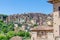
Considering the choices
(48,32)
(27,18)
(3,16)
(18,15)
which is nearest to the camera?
(48,32)

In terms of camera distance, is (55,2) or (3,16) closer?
(55,2)

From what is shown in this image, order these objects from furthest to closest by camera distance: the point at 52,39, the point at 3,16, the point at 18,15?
the point at 3,16
the point at 18,15
the point at 52,39

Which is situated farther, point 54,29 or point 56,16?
point 54,29

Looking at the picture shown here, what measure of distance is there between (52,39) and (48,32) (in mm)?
2155

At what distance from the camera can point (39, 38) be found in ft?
108

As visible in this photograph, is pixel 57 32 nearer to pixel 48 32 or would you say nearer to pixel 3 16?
pixel 48 32

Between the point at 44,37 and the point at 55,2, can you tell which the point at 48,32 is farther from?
the point at 55,2

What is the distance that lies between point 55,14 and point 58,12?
1.52 feet

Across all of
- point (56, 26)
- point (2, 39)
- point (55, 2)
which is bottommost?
point (2, 39)

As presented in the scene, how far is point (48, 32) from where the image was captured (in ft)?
106

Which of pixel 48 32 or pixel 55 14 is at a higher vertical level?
pixel 55 14

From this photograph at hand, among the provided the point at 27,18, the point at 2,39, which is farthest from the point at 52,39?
the point at 27,18

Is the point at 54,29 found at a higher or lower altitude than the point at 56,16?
lower

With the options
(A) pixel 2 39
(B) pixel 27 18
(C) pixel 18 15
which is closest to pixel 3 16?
(C) pixel 18 15
